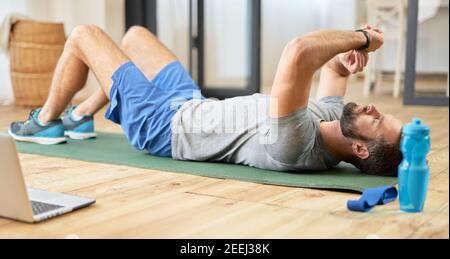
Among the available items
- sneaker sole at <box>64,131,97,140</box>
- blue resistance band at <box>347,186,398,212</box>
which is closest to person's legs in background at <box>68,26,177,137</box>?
sneaker sole at <box>64,131,97,140</box>

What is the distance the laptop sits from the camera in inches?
48.8

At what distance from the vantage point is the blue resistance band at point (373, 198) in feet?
4.59

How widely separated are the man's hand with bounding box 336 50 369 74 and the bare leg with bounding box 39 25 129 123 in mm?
735

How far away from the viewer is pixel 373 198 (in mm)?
1427

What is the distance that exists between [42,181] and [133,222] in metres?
0.53

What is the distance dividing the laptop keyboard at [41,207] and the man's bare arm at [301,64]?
62cm

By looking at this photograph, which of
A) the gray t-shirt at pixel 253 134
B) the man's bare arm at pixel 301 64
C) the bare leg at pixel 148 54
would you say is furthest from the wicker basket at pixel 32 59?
the man's bare arm at pixel 301 64

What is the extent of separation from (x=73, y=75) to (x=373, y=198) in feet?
4.07

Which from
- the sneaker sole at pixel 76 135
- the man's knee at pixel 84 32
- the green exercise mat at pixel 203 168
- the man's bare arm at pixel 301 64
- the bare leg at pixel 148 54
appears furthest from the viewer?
the sneaker sole at pixel 76 135

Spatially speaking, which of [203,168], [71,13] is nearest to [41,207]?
[203,168]

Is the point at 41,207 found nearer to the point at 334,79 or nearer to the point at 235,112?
the point at 235,112

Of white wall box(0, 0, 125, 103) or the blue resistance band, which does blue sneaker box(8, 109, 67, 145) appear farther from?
white wall box(0, 0, 125, 103)

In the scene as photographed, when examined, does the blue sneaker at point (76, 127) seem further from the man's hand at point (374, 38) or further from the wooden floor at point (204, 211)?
the man's hand at point (374, 38)
